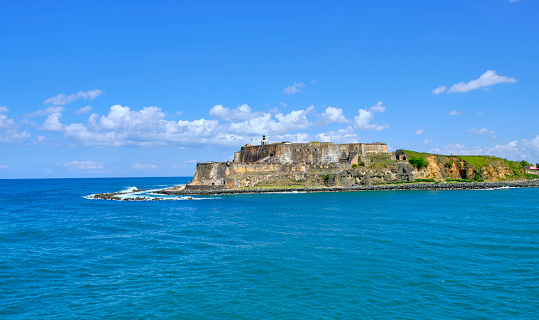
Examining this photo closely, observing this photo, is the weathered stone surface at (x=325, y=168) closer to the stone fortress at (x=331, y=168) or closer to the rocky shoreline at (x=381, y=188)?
the stone fortress at (x=331, y=168)

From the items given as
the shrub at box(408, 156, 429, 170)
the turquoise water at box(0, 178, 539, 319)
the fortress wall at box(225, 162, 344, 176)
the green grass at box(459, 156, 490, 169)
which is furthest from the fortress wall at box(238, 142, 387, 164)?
the turquoise water at box(0, 178, 539, 319)

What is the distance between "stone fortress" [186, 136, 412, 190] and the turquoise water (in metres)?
38.1

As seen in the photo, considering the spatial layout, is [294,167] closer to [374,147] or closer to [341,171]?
[341,171]

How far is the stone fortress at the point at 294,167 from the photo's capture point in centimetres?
6544

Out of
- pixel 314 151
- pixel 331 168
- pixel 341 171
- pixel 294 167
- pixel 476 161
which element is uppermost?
pixel 314 151

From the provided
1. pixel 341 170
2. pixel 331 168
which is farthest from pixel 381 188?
pixel 331 168

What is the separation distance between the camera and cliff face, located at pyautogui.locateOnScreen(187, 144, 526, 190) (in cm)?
6588

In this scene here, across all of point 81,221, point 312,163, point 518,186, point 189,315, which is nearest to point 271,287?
point 189,315

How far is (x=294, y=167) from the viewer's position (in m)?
69.8

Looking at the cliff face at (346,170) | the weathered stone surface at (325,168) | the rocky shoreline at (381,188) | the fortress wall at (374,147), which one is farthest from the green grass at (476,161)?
the fortress wall at (374,147)

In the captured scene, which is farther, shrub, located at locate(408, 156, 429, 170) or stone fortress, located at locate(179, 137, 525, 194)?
shrub, located at locate(408, 156, 429, 170)

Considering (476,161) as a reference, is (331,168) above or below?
below

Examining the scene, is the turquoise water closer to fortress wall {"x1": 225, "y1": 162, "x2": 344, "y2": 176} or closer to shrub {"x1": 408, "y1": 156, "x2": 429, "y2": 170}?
→ fortress wall {"x1": 225, "y1": 162, "x2": 344, "y2": 176}

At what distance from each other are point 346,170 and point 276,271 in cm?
5532
